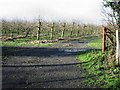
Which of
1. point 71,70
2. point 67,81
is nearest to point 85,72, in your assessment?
point 71,70

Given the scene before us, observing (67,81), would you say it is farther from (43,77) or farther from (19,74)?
(19,74)

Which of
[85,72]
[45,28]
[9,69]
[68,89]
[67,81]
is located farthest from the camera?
[45,28]

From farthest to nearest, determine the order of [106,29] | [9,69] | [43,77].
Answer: [106,29], [9,69], [43,77]

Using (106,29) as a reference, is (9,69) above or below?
below

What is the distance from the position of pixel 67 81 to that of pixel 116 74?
244cm

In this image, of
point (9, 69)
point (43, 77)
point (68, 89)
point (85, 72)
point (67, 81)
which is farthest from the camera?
point (9, 69)

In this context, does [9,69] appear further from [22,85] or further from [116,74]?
[116,74]

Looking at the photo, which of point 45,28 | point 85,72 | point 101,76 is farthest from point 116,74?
point 45,28

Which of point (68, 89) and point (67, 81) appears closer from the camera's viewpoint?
point (68, 89)

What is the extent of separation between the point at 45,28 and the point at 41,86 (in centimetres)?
7111

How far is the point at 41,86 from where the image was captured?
1169 centimetres

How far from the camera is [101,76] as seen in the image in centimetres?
1352

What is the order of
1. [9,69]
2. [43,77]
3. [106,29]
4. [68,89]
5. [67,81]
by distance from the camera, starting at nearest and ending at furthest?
[68,89] → [67,81] → [43,77] → [9,69] → [106,29]

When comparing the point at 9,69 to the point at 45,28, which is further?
the point at 45,28
